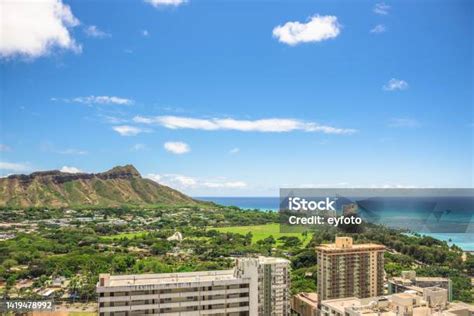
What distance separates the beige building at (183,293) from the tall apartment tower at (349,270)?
327cm

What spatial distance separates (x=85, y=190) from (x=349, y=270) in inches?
1005

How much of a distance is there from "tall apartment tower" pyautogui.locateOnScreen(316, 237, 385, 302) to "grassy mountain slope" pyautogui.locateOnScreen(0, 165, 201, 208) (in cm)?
2220

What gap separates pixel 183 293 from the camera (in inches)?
184

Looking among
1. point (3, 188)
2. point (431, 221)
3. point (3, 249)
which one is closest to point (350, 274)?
point (3, 249)

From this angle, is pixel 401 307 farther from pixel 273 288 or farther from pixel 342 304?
pixel 273 288

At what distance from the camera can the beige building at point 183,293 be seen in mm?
4531

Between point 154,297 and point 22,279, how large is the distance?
7.39 meters

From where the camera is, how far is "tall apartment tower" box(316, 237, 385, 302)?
309 inches

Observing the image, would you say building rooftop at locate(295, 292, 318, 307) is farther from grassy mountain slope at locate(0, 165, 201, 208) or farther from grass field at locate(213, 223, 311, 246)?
grassy mountain slope at locate(0, 165, 201, 208)

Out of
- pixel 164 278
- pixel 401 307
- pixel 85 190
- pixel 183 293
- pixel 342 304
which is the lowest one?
pixel 342 304

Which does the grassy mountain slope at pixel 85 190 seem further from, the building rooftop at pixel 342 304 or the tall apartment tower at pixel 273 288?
the building rooftop at pixel 342 304

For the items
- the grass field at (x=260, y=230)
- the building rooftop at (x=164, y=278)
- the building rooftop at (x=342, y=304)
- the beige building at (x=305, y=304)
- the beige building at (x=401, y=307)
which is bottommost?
the beige building at (x=305, y=304)

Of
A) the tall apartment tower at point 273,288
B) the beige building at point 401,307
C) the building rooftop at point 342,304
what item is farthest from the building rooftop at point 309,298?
the beige building at point 401,307

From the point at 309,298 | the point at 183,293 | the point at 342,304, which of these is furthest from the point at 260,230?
the point at 183,293
